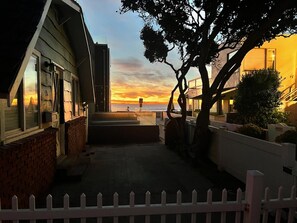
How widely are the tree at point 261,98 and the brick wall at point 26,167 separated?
10350mm

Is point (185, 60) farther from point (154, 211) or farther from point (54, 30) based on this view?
point (154, 211)

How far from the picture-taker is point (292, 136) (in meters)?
6.21

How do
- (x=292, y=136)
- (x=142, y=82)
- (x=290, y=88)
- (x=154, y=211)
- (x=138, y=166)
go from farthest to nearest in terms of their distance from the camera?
1. (x=142, y=82)
2. (x=290, y=88)
3. (x=138, y=166)
4. (x=292, y=136)
5. (x=154, y=211)

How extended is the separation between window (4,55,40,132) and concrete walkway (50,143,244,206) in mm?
1551

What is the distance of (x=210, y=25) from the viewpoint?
7.74 m

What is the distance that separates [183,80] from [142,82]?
26.6 meters

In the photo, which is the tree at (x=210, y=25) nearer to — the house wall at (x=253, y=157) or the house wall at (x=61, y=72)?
the house wall at (x=253, y=157)

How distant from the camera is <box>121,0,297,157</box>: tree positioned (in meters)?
6.97

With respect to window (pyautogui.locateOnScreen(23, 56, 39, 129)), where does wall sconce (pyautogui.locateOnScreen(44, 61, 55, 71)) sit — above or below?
above

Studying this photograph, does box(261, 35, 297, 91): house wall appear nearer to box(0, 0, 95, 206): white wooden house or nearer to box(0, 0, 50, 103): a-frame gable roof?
box(0, 0, 95, 206): white wooden house

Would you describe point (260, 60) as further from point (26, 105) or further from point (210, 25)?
point (26, 105)

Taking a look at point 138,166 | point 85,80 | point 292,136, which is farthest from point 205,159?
point 85,80

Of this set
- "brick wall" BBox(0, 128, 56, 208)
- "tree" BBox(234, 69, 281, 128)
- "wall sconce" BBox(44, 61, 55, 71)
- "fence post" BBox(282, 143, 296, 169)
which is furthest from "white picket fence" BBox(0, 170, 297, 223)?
"tree" BBox(234, 69, 281, 128)

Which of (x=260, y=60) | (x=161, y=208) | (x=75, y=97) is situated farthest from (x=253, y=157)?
(x=260, y=60)
